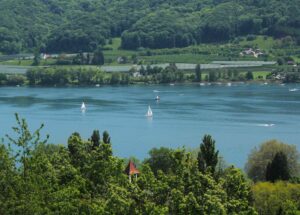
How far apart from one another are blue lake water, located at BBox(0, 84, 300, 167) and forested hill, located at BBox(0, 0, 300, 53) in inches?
1191

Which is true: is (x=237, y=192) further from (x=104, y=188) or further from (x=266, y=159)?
(x=266, y=159)

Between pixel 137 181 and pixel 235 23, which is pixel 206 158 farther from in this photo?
pixel 235 23

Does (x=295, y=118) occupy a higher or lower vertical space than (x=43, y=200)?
lower

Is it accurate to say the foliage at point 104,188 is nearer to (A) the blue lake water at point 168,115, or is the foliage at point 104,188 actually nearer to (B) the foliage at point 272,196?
(B) the foliage at point 272,196

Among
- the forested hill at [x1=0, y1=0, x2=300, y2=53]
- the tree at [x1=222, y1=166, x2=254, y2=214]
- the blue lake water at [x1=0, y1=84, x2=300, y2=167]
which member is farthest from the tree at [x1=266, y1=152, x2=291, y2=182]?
the forested hill at [x1=0, y1=0, x2=300, y2=53]

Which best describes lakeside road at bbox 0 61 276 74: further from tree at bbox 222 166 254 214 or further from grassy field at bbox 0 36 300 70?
tree at bbox 222 166 254 214

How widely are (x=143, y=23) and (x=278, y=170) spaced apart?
3463 inches

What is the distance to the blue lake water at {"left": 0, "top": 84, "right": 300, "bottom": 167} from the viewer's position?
38.0 meters

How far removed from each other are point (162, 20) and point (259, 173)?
84.7m

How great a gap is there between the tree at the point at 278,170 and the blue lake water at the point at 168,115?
9.00 m

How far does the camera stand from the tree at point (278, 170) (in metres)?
21.2

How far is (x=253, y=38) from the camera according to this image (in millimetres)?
96750

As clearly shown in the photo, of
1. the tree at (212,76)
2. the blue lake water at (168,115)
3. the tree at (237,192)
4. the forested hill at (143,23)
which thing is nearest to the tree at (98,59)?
the forested hill at (143,23)

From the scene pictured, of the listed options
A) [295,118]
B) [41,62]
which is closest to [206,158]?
[295,118]
